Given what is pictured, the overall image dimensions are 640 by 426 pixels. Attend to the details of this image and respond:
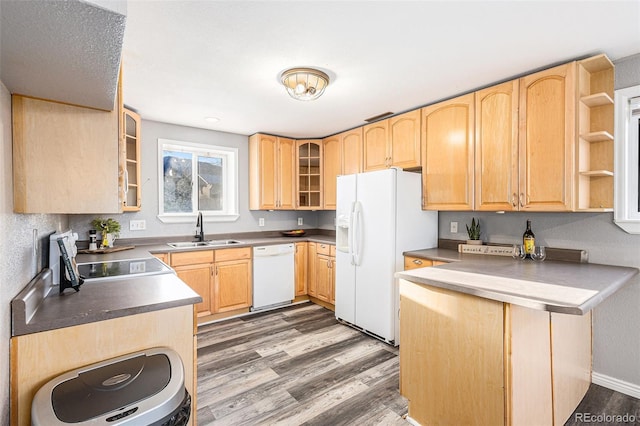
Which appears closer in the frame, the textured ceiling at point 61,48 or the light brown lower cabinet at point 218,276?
the textured ceiling at point 61,48

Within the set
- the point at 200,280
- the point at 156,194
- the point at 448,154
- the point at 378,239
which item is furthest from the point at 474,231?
the point at 156,194

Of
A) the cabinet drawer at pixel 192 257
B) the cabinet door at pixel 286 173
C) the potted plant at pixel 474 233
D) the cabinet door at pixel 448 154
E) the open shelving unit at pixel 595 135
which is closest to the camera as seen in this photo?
the open shelving unit at pixel 595 135

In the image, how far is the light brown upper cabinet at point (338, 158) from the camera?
3.82 meters

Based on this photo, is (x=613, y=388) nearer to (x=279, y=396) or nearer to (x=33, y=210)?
(x=279, y=396)

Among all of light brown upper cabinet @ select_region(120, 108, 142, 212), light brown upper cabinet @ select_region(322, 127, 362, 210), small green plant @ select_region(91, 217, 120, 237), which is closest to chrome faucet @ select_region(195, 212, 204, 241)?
light brown upper cabinet @ select_region(120, 108, 142, 212)

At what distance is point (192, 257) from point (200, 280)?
0.88ft

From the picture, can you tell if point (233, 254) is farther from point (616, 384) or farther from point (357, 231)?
point (616, 384)

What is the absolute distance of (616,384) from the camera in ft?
7.13

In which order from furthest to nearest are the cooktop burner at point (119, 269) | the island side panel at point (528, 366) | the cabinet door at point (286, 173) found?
the cabinet door at point (286, 173)
the cooktop burner at point (119, 269)
the island side panel at point (528, 366)

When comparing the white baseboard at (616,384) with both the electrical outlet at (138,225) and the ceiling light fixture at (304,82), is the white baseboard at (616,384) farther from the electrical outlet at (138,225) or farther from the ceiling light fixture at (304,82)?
the electrical outlet at (138,225)

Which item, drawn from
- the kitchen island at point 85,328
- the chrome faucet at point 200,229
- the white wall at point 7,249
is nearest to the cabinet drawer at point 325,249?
the chrome faucet at point 200,229

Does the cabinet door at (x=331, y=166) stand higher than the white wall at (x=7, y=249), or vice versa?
the cabinet door at (x=331, y=166)

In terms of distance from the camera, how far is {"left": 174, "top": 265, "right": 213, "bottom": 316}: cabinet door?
3.27 metres

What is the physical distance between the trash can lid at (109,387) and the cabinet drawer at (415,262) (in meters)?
2.16
